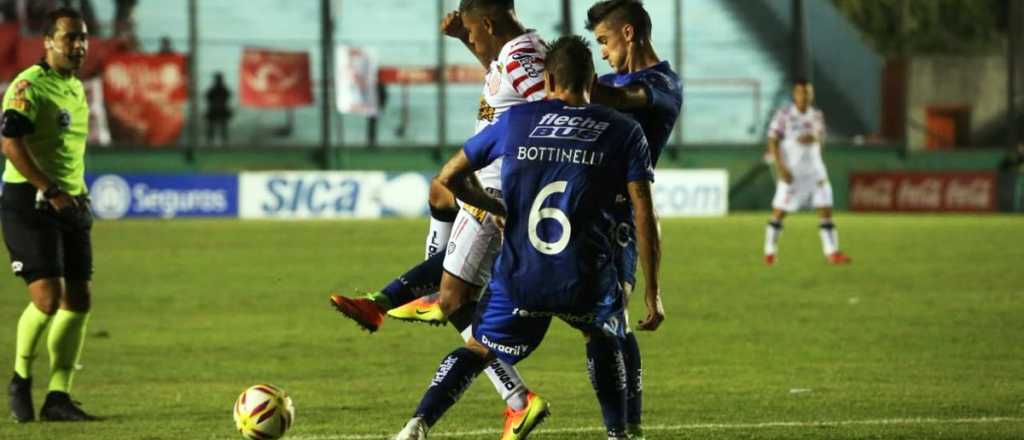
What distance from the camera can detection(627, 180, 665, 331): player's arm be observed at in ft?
24.0

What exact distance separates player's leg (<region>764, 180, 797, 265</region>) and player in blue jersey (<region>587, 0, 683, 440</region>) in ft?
49.1

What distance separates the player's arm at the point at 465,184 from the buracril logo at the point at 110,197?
28.0m

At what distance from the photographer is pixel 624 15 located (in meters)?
8.36

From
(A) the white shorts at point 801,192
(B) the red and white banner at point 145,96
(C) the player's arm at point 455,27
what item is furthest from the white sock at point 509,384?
(B) the red and white banner at point 145,96

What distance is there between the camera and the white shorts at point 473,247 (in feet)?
27.9

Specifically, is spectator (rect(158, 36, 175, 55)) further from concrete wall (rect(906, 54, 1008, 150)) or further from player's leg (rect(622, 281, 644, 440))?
player's leg (rect(622, 281, 644, 440))

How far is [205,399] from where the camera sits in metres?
11.0

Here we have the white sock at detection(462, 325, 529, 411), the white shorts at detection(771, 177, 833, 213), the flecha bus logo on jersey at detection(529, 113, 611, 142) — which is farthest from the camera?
the white shorts at detection(771, 177, 833, 213)

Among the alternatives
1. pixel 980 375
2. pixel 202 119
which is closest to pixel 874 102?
pixel 202 119

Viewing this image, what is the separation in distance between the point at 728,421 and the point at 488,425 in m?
1.33

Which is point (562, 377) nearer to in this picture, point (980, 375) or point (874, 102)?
point (980, 375)

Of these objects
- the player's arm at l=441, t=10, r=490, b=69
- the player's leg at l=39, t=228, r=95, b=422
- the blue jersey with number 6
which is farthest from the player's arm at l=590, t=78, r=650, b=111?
the player's leg at l=39, t=228, r=95, b=422

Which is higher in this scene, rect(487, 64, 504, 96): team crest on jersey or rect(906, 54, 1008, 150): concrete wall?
rect(487, 64, 504, 96): team crest on jersey

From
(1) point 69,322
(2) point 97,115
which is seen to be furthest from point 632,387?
(2) point 97,115
